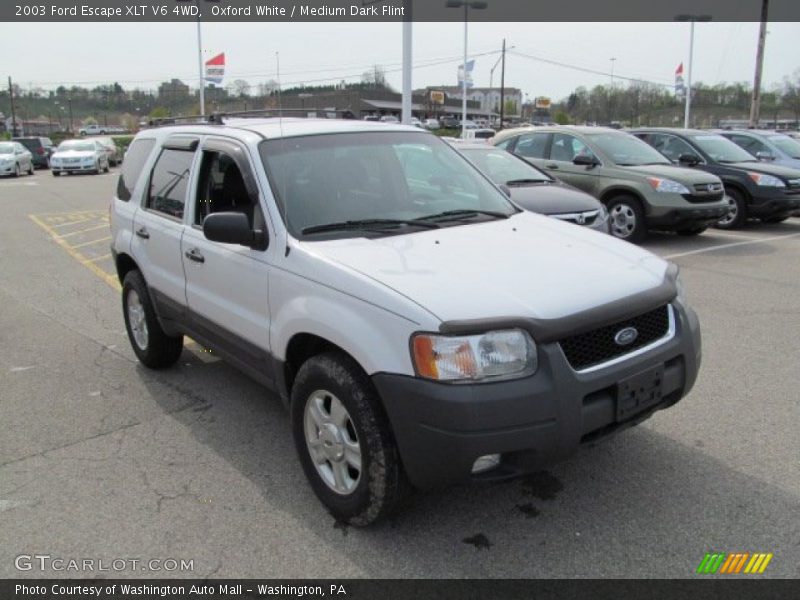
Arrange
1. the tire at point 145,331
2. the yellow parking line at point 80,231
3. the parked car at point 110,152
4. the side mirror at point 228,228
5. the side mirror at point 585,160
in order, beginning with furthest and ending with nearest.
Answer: the parked car at point 110,152, the yellow parking line at point 80,231, the side mirror at point 585,160, the tire at point 145,331, the side mirror at point 228,228

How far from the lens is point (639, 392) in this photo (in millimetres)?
3027

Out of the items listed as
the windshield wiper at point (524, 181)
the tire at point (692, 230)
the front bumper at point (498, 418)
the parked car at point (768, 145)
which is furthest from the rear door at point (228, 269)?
the parked car at point (768, 145)

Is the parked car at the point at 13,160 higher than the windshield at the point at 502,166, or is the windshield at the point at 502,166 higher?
the windshield at the point at 502,166

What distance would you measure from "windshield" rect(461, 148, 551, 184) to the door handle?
520 cm

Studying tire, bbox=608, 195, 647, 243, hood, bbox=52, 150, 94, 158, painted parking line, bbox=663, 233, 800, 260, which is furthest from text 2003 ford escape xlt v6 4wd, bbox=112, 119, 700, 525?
hood, bbox=52, 150, 94, 158

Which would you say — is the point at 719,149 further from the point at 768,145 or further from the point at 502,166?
the point at 502,166

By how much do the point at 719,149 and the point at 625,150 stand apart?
10.2ft

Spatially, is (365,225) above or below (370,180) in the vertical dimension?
below

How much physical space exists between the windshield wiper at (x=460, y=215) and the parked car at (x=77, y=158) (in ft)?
96.1

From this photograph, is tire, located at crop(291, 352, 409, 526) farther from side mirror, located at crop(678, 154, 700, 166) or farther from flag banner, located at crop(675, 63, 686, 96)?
flag banner, located at crop(675, 63, 686, 96)

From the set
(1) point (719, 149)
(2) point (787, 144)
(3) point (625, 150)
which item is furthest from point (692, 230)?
(2) point (787, 144)

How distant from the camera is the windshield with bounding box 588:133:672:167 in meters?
10.9

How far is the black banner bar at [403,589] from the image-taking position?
8.91 ft

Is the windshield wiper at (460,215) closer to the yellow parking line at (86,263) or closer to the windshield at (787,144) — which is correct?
the yellow parking line at (86,263)
